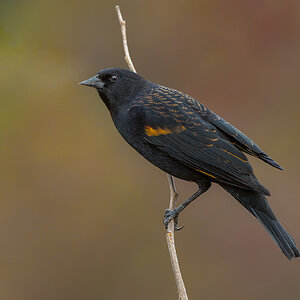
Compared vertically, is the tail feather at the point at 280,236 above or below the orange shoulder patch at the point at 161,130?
below

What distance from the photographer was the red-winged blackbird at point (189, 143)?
3383 mm

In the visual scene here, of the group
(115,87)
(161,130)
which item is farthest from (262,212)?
(115,87)

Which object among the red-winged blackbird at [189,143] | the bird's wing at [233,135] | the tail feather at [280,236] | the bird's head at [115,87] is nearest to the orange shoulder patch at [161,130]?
the red-winged blackbird at [189,143]

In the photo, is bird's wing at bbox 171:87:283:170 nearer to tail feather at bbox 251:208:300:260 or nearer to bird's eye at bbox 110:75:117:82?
tail feather at bbox 251:208:300:260

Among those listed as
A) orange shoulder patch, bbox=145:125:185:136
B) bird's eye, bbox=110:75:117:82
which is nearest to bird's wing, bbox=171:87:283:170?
orange shoulder patch, bbox=145:125:185:136

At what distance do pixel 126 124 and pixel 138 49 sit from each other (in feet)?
7.01

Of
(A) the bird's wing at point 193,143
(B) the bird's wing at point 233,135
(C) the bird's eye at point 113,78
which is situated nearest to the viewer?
(A) the bird's wing at point 193,143

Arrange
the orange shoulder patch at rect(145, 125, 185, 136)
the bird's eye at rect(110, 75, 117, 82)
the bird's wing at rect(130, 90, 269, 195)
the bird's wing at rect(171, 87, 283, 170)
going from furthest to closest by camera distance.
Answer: the bird's eye at rect(110, 75, 117, 82) < the bird's wing at rect(171, 87, 283, 170) < the orange shoulder patch at rect(145, 125, 185, 136) < the bird's wing at rect(130, 90, 269, 195)

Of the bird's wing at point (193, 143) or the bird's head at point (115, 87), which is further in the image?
the bird's head at point (115, 87)

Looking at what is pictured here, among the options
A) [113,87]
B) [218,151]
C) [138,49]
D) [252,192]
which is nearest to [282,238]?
[252,192]

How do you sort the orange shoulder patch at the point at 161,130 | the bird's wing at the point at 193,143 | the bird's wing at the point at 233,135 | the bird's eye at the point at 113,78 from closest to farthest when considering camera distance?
the bird's wing at the point at 193,143 < the orange shoulder patch at the point at 161,130 < the bird's wing at the point at 233,135 < the bird's eye at the point at 113,78

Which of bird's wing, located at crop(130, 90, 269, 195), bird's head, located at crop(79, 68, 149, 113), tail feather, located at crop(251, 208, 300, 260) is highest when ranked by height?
bird's head, located at crop(79, 68, 149, 113)

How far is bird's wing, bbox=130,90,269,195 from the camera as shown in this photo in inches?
133

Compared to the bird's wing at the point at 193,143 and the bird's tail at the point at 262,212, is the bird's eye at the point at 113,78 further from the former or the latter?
the bird's tail at the point at 262,212
